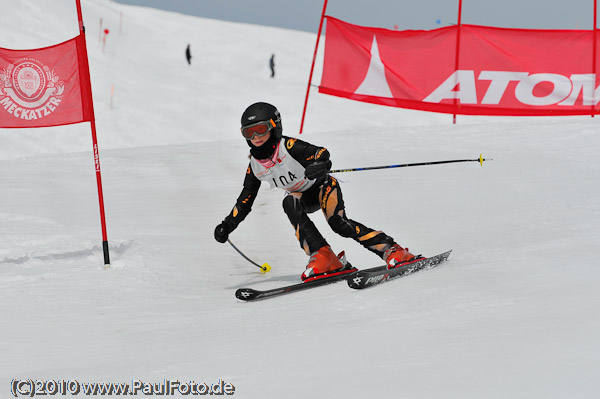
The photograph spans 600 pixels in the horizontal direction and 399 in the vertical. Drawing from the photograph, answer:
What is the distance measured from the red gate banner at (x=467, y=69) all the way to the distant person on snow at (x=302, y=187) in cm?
761

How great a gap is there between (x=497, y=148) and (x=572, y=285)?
7.60 metres

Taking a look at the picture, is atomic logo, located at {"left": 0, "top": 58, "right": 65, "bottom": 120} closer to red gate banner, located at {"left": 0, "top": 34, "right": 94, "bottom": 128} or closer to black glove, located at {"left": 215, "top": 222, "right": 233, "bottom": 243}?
red gate banner, located at {"left": 0, "top": 34, "right": 94, "bottom": 128}

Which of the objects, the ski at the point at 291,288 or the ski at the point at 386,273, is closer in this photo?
the ski at the point at 386,273

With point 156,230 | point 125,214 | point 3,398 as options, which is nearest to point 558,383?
point 3,398

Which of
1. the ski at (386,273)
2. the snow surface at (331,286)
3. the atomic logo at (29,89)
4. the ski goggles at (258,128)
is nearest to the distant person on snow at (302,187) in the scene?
the ski goggles at (258,128)

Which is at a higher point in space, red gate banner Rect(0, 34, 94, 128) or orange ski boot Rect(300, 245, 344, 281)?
red gate banner Rect(0, 34, 94, 128)

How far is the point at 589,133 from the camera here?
10500 mm

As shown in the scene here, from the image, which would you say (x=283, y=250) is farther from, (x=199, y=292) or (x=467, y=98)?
(x=467, y=98)

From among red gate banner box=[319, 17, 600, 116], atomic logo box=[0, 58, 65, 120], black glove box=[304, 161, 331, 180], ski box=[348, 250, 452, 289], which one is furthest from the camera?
red gate banner box=[319, 17, 600, 116]

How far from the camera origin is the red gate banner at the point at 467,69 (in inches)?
469

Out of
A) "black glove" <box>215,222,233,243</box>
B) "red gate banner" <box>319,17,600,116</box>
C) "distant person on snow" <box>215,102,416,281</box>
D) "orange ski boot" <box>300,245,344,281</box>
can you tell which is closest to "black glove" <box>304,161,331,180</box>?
"distant person on snow" <box>215,102,416,281</box>

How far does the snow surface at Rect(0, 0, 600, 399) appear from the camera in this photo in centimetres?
229

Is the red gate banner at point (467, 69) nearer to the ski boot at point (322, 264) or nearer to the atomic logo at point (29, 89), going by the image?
the atomic logo at point (29, 89)

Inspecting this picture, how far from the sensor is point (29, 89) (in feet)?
17.8
